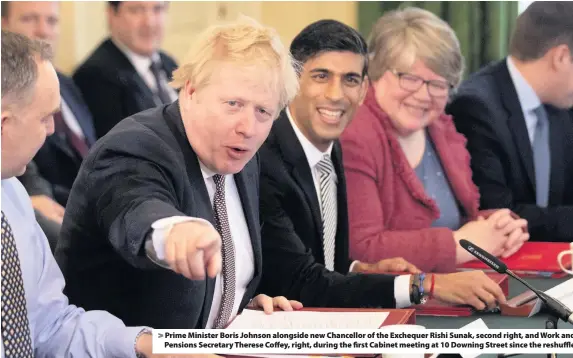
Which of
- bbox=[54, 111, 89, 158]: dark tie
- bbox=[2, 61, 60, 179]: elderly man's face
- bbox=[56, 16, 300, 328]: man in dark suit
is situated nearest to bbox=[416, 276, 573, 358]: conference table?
bbox=[56, 16, 300, 328]: man in dark suit

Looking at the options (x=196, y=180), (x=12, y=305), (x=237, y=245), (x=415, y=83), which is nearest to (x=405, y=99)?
(x=415, y=83)

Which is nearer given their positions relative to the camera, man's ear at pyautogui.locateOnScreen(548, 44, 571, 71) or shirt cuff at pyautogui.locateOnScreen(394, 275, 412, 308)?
shirt cuff at pyautogui.locateOnScreen(394, 275, 412, 308)

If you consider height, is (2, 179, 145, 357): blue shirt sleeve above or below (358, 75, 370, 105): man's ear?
below

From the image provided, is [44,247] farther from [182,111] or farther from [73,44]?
[73,44]

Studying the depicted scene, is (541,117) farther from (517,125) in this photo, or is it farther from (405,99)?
(405,99)

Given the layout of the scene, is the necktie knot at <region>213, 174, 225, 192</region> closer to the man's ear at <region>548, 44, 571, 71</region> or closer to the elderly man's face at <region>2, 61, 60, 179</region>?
the elderly man's face at <region>2, 61, 60, 179</region>

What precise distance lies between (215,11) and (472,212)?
203 cm

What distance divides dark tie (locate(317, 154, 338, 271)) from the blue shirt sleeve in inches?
31.1

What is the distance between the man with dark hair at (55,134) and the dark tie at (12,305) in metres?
1.37

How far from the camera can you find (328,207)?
2328 millimetres

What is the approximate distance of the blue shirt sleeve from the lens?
5.19 feet

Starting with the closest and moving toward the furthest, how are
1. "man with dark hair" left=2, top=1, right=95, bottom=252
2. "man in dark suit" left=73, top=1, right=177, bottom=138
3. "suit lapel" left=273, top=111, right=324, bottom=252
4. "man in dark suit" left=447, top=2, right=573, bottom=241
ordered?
1. "suit lapel" left=273, top=111, right=324, bottom=252
2. "man in dark suit" left=447, top=2, right=573, bottom=241
3. "man with dark hair" left=2, top=1, right=95, bottom=252
4. "man in dark suit" left=73, top=1, right=177, bottom=138

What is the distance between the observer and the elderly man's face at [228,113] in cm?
171

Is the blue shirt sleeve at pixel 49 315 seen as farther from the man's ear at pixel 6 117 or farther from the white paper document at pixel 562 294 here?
the white paper document at pixel 562 294
